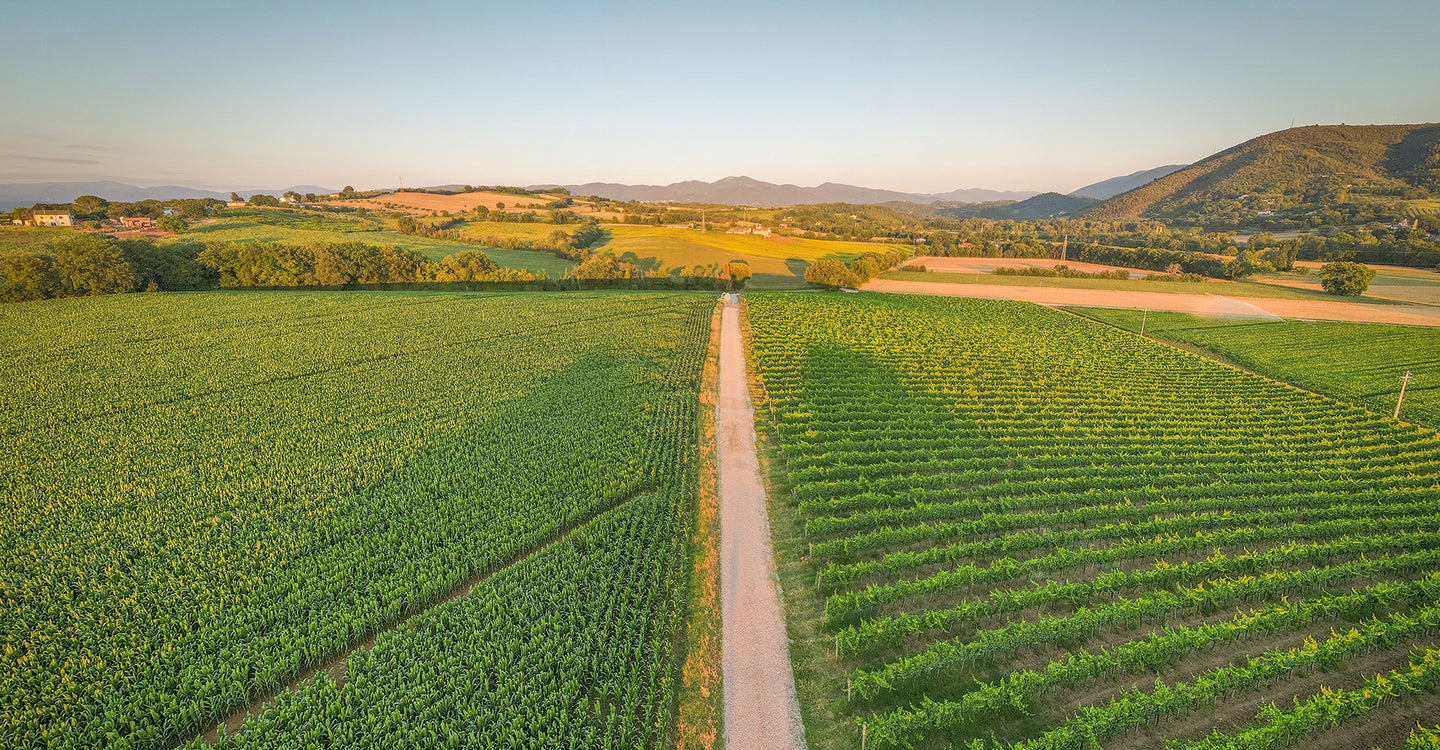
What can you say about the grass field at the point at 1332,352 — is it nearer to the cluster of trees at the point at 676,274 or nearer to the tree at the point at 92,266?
the cluster of trees at the point at 676,274

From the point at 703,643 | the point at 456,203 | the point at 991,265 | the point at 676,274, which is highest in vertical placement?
the point at 456,203

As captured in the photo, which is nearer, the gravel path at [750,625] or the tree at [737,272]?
the gravel path at [750,625]

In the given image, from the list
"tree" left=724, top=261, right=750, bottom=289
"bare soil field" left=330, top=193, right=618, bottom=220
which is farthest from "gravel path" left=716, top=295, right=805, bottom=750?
"bare soil field" left=330, top=193, right=618, bottom=220

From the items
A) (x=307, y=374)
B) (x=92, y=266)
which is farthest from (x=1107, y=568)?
(x=92, y=266)

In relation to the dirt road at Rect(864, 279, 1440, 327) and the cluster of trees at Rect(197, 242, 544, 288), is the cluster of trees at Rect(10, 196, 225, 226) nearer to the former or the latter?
the cluster of trees at Rect(197, 242, 544, 288)

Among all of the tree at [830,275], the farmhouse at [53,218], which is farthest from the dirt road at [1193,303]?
the farmhouse at [53,218]

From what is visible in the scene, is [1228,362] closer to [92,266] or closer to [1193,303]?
[1193,303]
